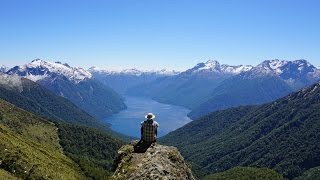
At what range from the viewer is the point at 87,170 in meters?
180

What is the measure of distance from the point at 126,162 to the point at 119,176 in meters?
1.31

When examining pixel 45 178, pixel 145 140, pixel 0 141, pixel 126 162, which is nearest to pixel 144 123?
pixel 145 140

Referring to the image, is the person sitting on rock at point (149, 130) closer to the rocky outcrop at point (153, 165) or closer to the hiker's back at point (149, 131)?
the hiker's back at point (149, 131)

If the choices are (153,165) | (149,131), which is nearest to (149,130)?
(149,131)

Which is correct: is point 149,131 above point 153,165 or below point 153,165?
above

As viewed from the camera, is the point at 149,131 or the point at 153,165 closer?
the point at 153,165

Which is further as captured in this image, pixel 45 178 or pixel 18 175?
pixel 45 178

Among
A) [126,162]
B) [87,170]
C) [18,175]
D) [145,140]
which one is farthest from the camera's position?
[87,170]

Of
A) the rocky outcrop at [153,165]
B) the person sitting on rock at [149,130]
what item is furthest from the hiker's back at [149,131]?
the rocky outcrop at [153,165]

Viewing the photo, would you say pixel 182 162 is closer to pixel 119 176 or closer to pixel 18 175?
pixel 119 176

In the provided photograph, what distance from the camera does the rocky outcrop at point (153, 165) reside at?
794 inches

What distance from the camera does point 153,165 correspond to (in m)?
20.6

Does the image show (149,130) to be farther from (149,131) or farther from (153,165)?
(153,165)

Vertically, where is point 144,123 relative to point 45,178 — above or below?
below
